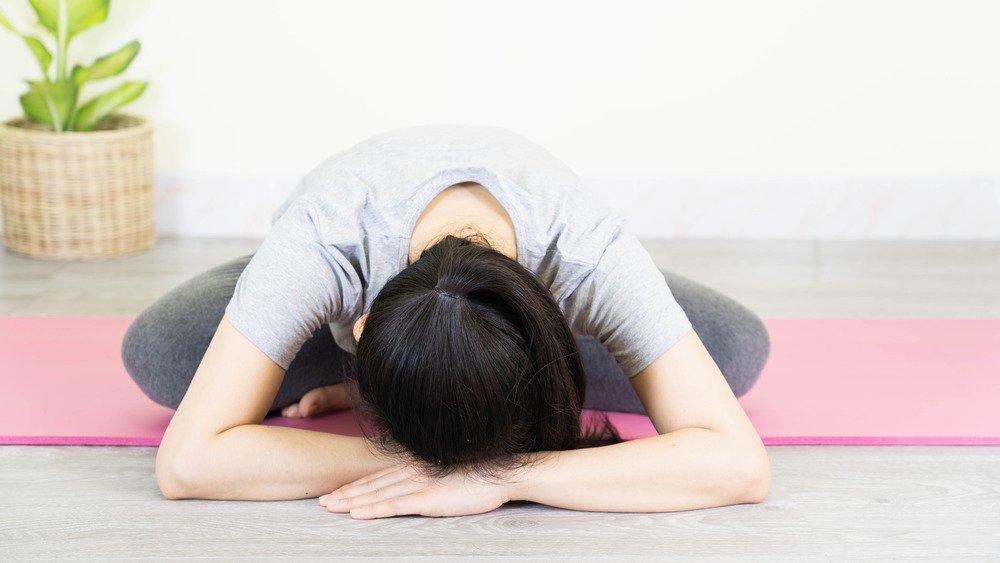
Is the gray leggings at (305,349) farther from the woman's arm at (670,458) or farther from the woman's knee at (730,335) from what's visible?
the woman's arm at (670,458)

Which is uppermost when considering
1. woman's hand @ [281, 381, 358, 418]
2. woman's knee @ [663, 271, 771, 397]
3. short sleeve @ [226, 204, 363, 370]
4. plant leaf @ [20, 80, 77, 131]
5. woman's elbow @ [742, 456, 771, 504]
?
short sleeve @ [226, 204, 363, 370]

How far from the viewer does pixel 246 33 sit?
10.3 ft

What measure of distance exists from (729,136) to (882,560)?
1.98 meters

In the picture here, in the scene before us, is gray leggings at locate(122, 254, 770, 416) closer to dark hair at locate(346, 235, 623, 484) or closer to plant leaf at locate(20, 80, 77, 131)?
dark hair at locate(346, 235, 623, 484)

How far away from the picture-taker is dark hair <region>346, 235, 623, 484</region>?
1292mm

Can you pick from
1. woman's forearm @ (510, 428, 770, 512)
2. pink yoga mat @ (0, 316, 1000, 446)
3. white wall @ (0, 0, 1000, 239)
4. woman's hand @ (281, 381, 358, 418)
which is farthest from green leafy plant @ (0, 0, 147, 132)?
woman's forearm @ (510, 428, 770, 512)

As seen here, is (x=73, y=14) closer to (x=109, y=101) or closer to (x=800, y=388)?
(x=109, y=101)

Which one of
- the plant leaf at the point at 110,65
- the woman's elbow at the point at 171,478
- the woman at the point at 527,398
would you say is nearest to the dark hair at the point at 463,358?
the woman at the point at 527,398

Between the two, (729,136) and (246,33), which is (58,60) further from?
(729,136)

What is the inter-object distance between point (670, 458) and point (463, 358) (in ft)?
1.21

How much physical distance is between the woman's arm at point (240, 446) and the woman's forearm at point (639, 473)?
233 mm

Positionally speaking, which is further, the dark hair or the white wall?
the white wall

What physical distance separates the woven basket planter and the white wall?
238 millimetres

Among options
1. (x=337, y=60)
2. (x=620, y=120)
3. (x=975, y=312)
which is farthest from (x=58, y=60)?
(x=975, y=312)
